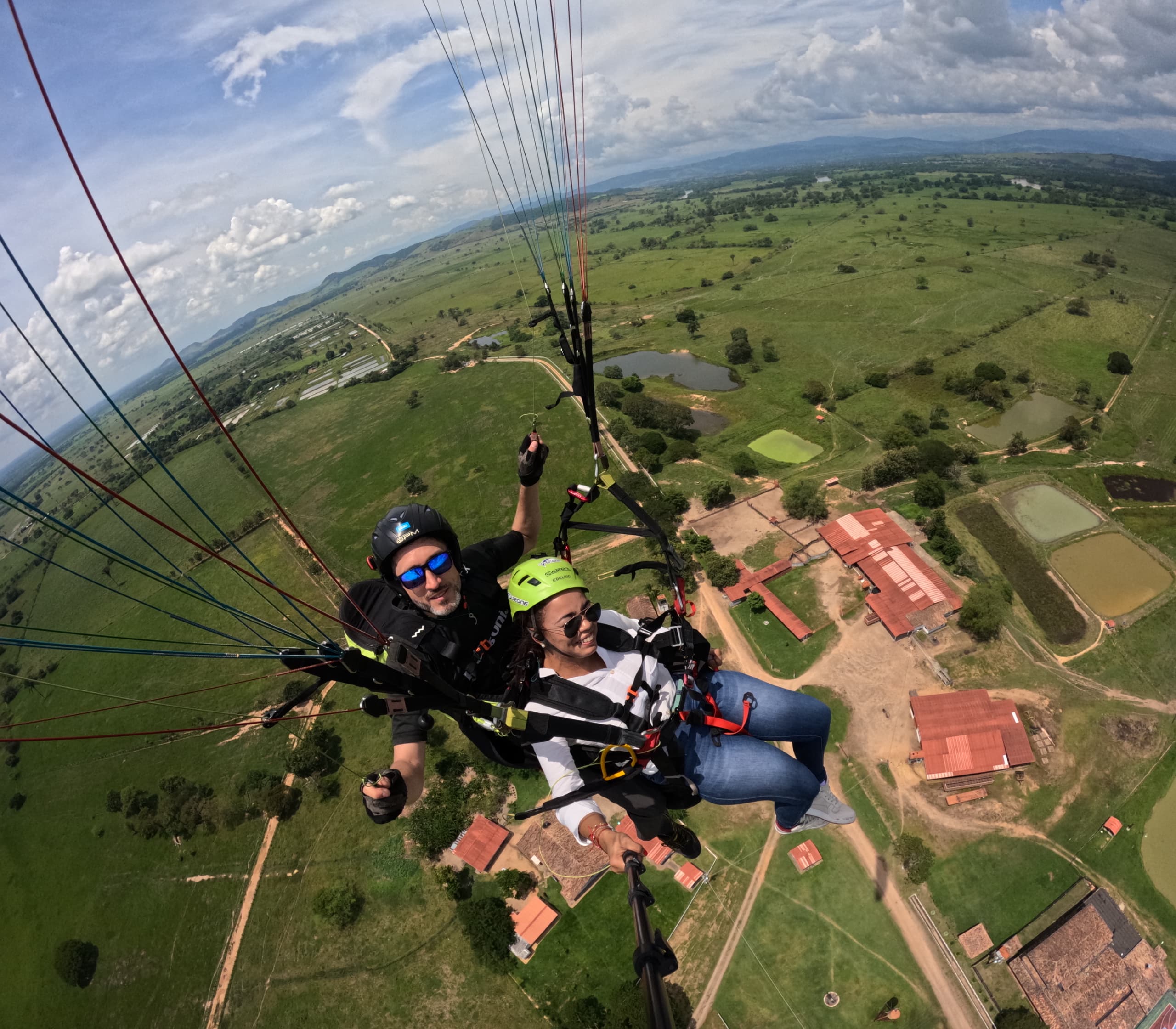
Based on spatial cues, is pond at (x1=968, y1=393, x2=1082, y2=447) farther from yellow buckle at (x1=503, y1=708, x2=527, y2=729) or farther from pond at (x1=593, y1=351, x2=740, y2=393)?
yellow buckle at (x1=503, y1=708, x2=527, y2=729)

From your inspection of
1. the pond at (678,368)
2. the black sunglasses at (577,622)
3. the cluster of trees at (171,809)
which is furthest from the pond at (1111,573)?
the cluster of trees at (171,809)

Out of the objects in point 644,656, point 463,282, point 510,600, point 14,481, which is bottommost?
point 14,481

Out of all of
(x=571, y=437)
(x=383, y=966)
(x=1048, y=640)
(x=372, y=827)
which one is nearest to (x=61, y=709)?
(x=372, y=827)

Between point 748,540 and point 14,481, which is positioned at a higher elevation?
point 748,540

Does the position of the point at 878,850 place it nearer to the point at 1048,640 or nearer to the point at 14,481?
the point at 1048,640

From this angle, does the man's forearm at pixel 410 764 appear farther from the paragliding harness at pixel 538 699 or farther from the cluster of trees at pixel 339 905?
the cluster of trees at pixel 339 905

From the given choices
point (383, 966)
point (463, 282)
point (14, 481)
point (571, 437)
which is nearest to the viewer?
point (383, 966)

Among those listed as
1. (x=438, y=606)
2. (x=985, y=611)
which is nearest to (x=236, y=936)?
(x=438, y=606)
